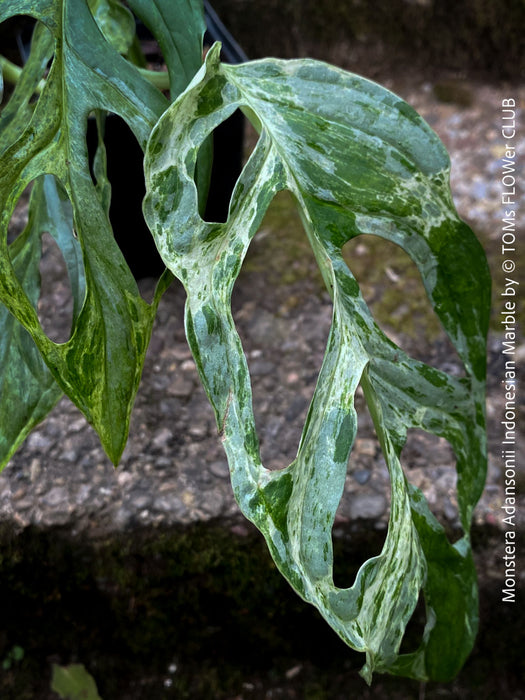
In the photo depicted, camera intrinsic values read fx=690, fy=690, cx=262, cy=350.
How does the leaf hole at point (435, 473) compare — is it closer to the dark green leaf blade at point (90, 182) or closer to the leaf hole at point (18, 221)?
the dark green leaf blade at point (90, 182)

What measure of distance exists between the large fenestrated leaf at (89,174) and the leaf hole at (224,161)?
349 mm

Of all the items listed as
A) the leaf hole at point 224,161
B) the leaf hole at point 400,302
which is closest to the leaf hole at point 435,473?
the leaf hole at point 400,302

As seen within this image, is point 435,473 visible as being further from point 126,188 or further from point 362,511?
point 126,188

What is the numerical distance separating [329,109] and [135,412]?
575 millimetres

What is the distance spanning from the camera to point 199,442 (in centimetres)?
97

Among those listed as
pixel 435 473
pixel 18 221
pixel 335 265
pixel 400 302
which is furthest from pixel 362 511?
pixel 18 221

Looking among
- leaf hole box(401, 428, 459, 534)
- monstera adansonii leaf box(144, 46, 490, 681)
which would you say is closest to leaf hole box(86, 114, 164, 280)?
monstera adansonii leaf box(144, 46, 490, 681)

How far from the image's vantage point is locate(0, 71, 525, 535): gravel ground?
909 mm

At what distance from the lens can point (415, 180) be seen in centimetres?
55

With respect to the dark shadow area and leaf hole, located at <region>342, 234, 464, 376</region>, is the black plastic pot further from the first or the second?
the dark shadow area

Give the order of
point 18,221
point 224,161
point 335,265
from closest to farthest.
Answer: point 335,265 → point 224,161 → point 18,221

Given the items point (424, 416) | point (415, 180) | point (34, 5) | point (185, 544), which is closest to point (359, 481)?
point (185, 544)

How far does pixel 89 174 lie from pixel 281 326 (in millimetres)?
526

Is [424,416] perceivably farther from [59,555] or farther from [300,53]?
[300,53]
